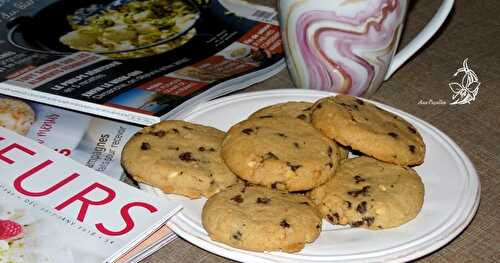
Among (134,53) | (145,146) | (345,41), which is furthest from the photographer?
(134,53)

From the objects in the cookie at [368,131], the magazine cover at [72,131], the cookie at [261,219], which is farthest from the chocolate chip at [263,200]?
the magazine cover at [72,131]

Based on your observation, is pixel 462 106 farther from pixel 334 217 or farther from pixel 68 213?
pixel 68 213

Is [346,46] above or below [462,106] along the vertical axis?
above

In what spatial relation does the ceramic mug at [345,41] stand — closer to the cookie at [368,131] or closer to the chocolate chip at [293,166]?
the cookie at [368,131]

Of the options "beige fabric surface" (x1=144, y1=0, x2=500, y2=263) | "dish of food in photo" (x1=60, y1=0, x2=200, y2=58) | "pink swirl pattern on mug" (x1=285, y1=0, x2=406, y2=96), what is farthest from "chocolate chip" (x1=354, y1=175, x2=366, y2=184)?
"dish of food in photo" (x1=60, y1=0, x2=200, y2=58)

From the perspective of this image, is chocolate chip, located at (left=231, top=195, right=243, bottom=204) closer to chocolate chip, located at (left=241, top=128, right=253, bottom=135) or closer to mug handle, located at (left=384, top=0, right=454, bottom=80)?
chocolate chip, located at (left=241, top=128, right=253, bottom=135)

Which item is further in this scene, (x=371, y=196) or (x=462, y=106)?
(x=462, y=106)

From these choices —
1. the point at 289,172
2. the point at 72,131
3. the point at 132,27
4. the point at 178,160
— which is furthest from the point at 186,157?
the point at 132,27
